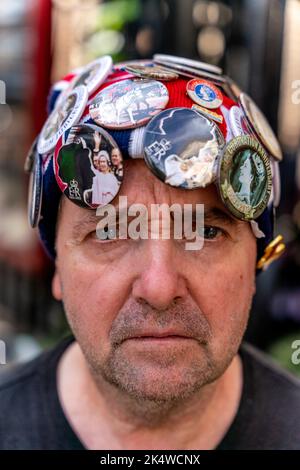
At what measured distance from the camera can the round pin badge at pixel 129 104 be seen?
1.65 metres

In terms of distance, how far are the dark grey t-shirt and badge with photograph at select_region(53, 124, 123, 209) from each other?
775mm

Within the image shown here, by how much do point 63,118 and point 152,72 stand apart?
31cm

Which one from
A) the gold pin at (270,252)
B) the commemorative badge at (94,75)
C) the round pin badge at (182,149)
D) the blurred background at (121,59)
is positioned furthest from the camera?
the blurred background at (121,59)

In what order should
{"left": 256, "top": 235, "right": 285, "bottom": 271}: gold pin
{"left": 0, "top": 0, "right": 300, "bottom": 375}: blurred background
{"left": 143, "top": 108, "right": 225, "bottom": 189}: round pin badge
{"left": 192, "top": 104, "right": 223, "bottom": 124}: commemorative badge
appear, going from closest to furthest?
{"left": 143, "top": 108, "right": 225, "bottom": 189}: round pin badge → {"left": 192, "top": 104, "right": 223, "bottom": 124}: commemorative badge → {"left": 256, "top": 235, "right": 285, "bottom": 271}: gold pin → {"left": 0, "top": 0, "right": 300, "bottom": 375}: blurred background

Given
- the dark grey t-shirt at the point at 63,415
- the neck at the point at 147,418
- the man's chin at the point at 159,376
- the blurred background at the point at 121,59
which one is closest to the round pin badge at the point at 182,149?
the man's chin at the point at 159,376

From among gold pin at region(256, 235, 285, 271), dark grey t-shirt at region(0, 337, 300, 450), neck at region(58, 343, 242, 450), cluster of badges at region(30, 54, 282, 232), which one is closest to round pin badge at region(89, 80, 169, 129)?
cluster of badges at region(30, 54, 282, 232)

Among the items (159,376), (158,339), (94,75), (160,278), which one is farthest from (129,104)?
(159,376)

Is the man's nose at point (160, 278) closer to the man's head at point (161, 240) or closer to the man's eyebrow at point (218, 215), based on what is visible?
the man's head at point (161, 240)

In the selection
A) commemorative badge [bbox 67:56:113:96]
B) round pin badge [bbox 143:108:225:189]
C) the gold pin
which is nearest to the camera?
round pin badge [bbox 143:108:225:189]

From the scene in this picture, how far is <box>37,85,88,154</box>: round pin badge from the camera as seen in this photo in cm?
176

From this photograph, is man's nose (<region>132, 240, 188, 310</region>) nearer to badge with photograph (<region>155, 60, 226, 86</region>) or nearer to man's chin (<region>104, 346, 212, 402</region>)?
man's chin (<region>104, 346, 212, 402</region>)

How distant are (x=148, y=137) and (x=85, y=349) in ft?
2.21

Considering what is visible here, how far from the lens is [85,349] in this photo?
70.3 inches
